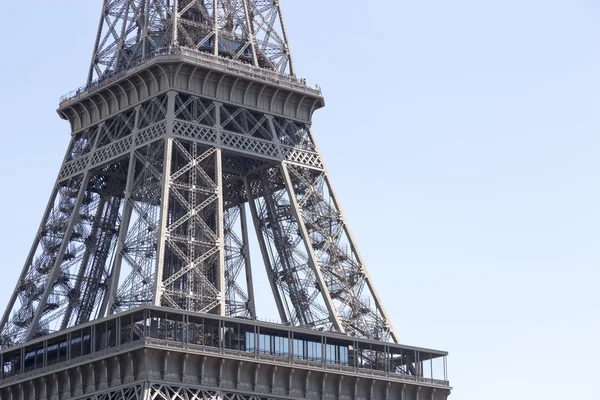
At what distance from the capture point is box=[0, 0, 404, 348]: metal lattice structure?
9475cm

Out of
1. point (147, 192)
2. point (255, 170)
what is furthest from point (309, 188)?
point (147, 192)

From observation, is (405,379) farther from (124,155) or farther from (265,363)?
(124,155)

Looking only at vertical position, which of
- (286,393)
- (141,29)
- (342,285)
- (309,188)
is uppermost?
(141,29)

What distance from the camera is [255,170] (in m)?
101

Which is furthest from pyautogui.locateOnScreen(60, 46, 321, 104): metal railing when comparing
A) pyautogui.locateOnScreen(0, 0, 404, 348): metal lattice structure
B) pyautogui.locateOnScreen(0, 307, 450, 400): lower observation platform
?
pyautogui.locateOnScreen(0, 307, 450, 400): lower observation platform

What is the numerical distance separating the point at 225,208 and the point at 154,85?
415 inches

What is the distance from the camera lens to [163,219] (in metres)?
91.4

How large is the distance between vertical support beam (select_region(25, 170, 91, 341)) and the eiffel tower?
0.10 metres

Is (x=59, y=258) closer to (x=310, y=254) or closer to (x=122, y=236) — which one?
(x=122, y=236)

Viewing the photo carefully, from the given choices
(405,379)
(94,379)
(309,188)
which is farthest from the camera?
(309,188)

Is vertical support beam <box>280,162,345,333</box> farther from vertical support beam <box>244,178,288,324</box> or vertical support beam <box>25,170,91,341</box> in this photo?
vertical support beam <box>25,170,91,341</box>

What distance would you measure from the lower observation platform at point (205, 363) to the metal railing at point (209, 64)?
1784 cm

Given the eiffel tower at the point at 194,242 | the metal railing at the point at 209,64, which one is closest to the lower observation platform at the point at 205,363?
the eiffel tower at the point at 194,242

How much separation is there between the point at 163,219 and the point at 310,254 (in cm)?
1004
